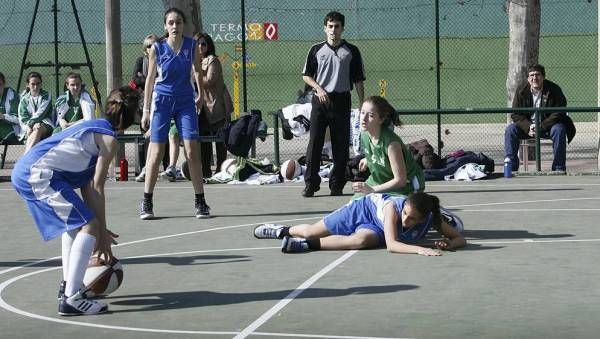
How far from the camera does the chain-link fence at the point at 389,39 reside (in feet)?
99.8

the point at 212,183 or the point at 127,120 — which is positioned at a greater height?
the point at 127,120

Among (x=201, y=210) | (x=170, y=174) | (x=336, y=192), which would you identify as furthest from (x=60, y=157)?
(x=170, y=174)

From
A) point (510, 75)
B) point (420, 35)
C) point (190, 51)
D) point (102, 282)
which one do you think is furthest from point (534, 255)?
point (420, 35)

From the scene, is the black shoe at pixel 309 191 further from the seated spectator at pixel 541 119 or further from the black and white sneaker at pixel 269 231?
the seated spectator at pixel 541 119

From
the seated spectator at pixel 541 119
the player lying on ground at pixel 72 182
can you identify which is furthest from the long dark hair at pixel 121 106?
the seated spectator at pixel 541 119

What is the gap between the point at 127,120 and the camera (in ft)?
26.7

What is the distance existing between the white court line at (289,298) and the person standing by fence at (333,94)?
4007 mm

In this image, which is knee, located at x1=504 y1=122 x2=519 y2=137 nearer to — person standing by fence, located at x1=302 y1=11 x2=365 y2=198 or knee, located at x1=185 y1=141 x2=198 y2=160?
person standing by fence, located at x1=302 y1=11 x2=365 y2=198

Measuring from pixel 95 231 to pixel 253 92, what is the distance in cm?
2336

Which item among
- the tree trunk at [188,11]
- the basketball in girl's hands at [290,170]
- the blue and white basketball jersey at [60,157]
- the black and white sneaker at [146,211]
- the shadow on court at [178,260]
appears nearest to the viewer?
the blue and white basketball jersey at [60,157]

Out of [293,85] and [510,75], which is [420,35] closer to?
[293,85]

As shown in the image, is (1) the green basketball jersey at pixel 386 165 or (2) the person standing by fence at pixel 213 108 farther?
(2) the person standing by fence at pixel 213 108

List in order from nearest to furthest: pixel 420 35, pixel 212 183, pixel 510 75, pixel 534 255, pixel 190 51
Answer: pixel 534 255 → pixel 190 51 → pixel 212 183 → pixel 510 75 → pixel 420 35

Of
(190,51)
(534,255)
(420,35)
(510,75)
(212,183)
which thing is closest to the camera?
(534,255)
